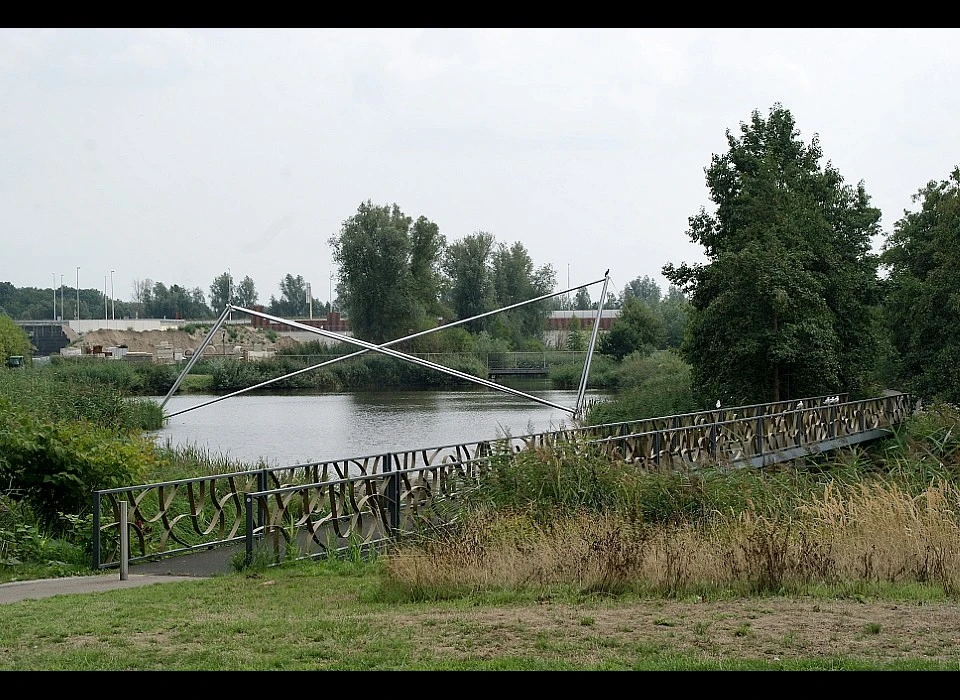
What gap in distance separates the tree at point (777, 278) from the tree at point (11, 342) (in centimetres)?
3402

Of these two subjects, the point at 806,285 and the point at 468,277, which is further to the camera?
the point at 468,277

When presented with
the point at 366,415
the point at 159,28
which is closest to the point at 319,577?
the point at 159,28

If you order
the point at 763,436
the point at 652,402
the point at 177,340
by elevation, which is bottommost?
the point at 763,436

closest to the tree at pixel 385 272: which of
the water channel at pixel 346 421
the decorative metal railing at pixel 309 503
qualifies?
the water channel at pixel 346 421

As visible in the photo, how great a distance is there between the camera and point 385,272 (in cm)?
5916

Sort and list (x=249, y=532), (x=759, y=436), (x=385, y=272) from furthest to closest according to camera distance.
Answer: (x=385, y=272), (x=759, y=436), (x=249, y=532)

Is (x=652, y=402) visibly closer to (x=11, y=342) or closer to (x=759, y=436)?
(x=759, y=436)

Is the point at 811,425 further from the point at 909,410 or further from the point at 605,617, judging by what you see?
the point at 605,617

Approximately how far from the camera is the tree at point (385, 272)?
5806 cm

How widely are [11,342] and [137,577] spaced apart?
47768mm

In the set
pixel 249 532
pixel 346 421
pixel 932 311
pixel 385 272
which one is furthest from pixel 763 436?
pixel 385 272

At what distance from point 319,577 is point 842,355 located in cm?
2303

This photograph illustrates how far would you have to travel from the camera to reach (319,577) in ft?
30.3

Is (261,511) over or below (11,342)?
below
